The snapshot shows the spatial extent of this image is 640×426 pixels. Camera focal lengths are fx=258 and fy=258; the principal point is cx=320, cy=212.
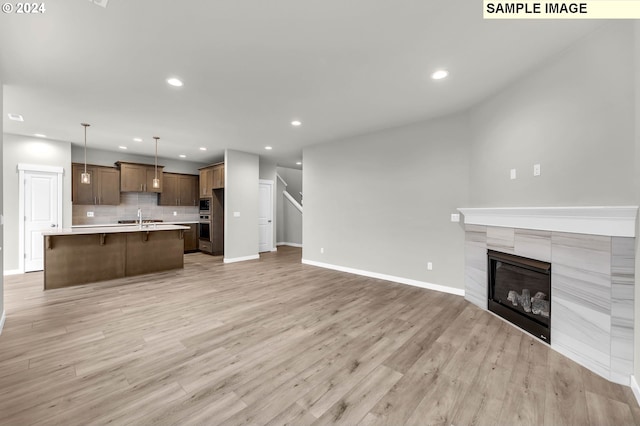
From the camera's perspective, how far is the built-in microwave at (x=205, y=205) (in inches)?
299

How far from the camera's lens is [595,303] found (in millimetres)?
2139

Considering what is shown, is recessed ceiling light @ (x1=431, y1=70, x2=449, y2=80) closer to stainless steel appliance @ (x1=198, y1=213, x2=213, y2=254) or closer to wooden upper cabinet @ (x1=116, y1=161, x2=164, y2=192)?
stainless steel appliance @ (x1=198, y1=213, x2=213, y2=254)

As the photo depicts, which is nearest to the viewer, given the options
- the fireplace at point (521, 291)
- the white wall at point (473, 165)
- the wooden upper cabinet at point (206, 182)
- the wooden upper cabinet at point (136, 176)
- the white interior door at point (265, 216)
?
the white wall at point (473, 165)

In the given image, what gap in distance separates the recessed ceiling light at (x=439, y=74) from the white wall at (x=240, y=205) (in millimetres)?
5019

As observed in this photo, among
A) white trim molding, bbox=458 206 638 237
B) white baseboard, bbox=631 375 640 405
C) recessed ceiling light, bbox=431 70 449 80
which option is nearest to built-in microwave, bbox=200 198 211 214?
recessed ceiling light, bbox=431 70 449 80

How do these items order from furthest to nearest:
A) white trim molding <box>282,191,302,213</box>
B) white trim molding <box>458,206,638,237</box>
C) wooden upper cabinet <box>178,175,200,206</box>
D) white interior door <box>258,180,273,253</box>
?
white trim molding <box>282,191,302,213</box> → white interior door <box>258,180,273,253</box> → wooden upper cabinet <box>178,175,200,206</box> → white trim molding <box>458,206,638,237</box>

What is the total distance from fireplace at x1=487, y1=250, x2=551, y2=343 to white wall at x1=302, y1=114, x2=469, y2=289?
0.66 metres

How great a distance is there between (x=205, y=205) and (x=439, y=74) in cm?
696

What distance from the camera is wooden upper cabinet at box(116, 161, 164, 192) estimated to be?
22.0 ft

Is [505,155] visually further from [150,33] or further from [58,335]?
[58,335]

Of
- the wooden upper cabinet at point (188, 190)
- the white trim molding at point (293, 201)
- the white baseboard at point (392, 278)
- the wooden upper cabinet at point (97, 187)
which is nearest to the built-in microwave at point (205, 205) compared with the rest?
the wooden upper cabinet at point (188, 190)

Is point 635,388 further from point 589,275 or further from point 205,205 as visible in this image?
point 205,205

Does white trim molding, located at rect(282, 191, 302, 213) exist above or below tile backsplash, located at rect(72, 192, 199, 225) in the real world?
above

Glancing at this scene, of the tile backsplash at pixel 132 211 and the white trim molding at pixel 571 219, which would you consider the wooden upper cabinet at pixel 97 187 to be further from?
the white trim molding at pixel 571 219
